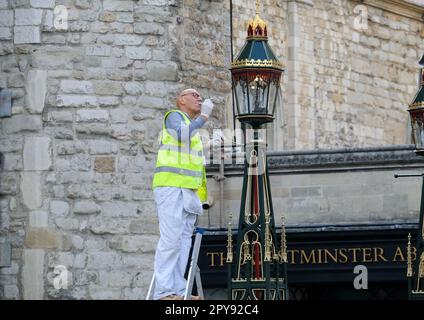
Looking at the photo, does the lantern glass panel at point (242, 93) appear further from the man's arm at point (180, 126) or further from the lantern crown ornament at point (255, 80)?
the man's arm at point (180, 126)

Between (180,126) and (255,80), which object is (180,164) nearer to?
(180,126)

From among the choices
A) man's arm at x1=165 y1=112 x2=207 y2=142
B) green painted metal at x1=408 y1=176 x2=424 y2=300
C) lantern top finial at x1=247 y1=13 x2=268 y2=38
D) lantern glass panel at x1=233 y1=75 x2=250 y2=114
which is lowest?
green painted metal at x1=408 y1=176 x2=424 y2=300

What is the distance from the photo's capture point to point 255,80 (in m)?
18.3

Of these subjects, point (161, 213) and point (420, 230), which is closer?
point (161, 213)

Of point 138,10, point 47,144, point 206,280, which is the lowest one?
point 206,280

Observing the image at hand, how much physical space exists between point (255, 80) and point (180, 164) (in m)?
1.34

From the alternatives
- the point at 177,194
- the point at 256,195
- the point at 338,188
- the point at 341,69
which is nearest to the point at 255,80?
the point at 256,195

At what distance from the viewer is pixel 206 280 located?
927 inches

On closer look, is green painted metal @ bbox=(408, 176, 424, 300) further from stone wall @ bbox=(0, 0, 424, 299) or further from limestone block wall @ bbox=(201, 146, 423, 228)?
stone wall @ bbox=(0, 0, 424, 299)

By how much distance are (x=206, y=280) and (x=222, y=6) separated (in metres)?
3.63

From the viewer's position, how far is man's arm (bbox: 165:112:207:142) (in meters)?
17.4

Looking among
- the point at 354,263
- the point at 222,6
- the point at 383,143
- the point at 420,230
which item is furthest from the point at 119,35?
the point at 383,143

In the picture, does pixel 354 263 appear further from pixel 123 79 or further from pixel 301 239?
pixel 123 79

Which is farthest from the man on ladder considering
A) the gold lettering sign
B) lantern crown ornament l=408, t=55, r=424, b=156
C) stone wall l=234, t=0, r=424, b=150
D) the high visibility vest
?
stone wall l=234, t=0, r=424, b=150
